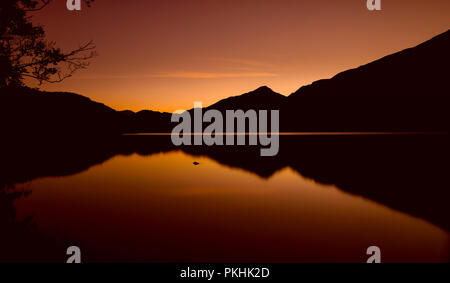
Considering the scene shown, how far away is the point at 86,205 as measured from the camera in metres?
17.3

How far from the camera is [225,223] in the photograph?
13719 mm

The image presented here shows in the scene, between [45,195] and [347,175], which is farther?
[347,175]

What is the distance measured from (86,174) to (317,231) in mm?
22575

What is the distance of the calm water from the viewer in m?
10.0

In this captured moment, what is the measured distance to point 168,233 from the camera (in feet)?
40.2

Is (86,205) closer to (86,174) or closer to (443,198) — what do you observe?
(86,174)

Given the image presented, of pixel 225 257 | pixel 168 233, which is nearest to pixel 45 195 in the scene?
pixel 168 233

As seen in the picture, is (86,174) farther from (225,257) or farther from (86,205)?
(225,257)

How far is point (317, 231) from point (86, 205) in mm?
11332

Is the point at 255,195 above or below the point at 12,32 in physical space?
below

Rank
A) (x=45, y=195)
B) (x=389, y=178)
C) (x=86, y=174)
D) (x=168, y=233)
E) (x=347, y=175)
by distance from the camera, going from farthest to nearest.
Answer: (x=86, y=174)
(x=347, y=175)
(x=389, y=178)
(x=45, y=195)
(x=168, y=233)

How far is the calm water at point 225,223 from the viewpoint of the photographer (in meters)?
10.0

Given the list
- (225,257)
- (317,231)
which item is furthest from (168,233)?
(317,231)
